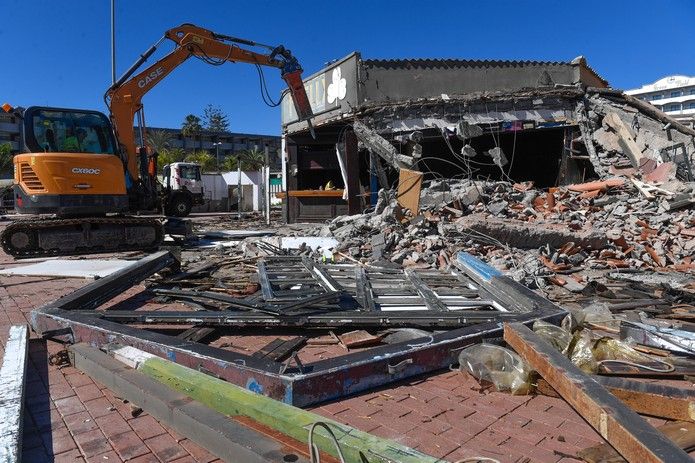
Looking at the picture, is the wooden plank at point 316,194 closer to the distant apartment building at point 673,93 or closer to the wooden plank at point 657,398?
the wooden plank at point 657,398

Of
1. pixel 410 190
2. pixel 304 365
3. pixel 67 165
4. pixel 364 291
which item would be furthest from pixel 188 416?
pixel 67 165

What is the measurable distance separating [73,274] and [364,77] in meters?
11.5

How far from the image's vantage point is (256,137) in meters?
84.8

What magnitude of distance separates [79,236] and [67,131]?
7.81 ft

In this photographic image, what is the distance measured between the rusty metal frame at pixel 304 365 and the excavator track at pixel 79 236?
22.6ft

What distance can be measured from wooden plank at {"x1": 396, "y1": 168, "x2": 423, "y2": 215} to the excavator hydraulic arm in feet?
11.0

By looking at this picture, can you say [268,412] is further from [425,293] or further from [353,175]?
[353,175]

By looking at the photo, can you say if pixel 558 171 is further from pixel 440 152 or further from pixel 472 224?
pixel 472 224

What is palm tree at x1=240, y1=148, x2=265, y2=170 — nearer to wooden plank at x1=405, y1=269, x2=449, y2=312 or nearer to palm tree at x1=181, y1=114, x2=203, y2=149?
palm tree at x1=181, y1=114, x2=203, y2=149

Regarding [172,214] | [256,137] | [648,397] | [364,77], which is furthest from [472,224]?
[256,137]

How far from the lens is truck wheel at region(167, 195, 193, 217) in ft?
75.4

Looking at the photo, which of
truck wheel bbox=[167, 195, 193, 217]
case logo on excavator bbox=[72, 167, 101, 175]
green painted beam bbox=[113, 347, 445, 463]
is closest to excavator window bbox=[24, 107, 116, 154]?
case logo on excavator bbox=[72, 167, 101, 175]

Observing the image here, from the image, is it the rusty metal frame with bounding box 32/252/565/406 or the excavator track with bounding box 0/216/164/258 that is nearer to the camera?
the rusty metal frame with bounding box 32/252/565/406

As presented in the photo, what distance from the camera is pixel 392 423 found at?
9.77 feet
